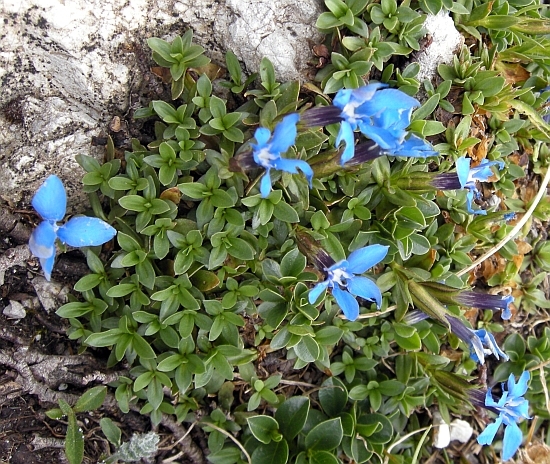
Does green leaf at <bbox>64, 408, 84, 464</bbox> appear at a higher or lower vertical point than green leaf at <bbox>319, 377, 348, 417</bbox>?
higher

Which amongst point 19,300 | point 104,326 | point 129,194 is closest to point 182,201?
point 129,194

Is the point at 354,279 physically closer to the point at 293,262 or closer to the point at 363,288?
the point at 363,288

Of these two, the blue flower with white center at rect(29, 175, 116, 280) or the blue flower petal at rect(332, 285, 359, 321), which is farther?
the blue flower petal at rect(332, 285, 359, 321)

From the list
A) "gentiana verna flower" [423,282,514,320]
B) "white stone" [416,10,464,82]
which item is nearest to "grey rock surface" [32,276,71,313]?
"gentiana verna flower" [423,282,514,320]

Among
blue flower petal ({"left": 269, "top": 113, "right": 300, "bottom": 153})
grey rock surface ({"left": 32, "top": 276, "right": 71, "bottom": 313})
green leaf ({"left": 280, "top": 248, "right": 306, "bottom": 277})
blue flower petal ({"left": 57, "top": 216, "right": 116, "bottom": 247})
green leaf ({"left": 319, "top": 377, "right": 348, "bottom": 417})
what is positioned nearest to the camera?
blue flower petal ({"left": 269, "top": 113, "right": 300, "bottom": 153})

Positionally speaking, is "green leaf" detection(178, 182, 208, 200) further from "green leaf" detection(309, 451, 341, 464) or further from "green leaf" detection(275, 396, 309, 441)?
"green leaf" detection(309, 451, 341, 464)

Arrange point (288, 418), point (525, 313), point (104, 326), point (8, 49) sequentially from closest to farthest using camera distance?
point (8, 49) < point (104, 326) < point (288, 418) < point (525, 313)

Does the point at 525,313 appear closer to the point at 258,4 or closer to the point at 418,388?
the point at 418,388
